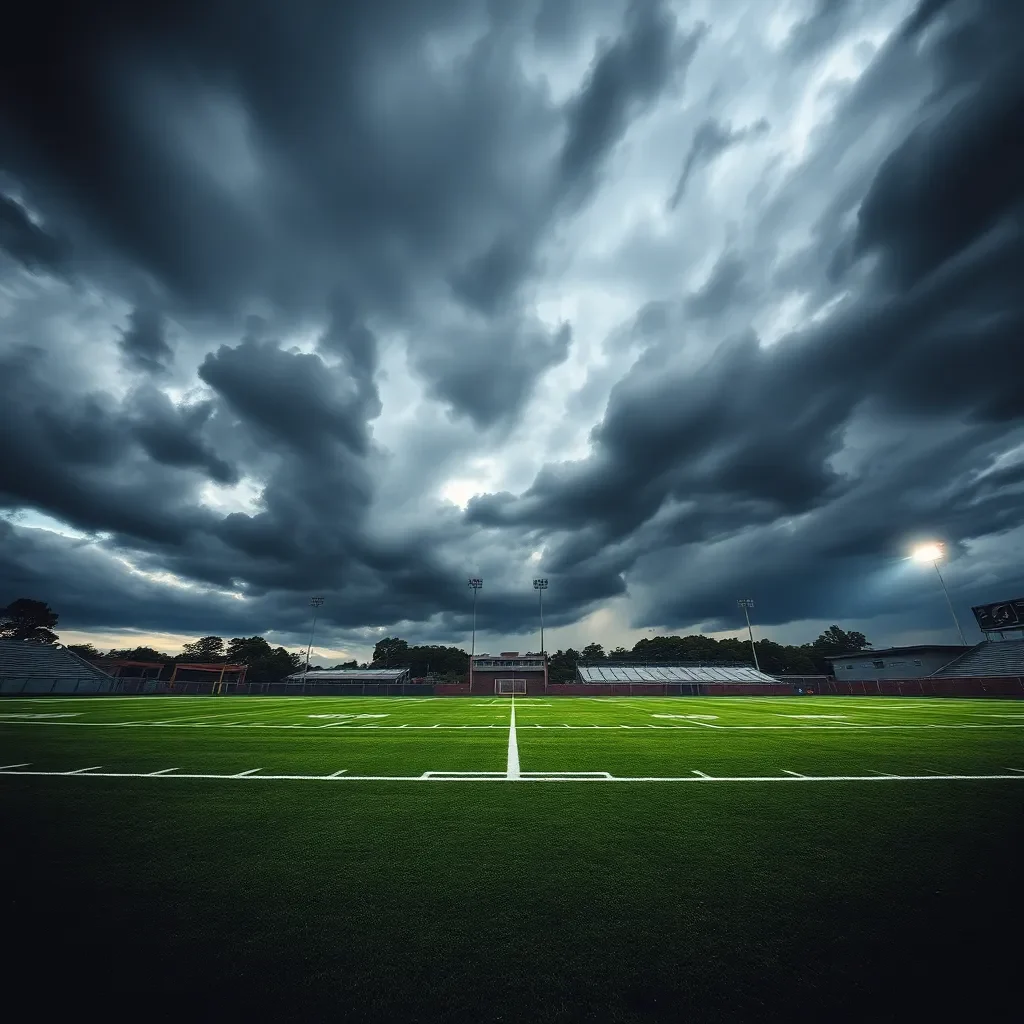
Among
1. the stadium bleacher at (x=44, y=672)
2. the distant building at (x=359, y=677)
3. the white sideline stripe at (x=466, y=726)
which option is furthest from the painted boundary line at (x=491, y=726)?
the distant building at (x=359, y=677)

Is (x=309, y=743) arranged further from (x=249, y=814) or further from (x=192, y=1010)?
(x=192, y=1010)

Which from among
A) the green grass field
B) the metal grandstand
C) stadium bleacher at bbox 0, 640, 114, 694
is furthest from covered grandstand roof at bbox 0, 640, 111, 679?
the metal grandstand

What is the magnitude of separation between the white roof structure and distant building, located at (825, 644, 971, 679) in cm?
1764

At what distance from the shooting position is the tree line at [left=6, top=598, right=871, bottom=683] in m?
105

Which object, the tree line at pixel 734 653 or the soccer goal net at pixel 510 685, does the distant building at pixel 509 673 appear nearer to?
the soccer goal net at pixel 510 685

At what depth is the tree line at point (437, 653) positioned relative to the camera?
104875 mm

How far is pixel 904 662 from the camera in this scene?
71188mm

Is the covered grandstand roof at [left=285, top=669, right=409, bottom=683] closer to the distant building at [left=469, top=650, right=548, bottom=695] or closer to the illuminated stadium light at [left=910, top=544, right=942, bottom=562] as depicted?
the distant building at [left=469, top=650, right=548, bottom=695]

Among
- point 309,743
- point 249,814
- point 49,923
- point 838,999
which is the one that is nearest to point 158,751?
point 309,743

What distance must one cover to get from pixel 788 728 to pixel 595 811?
13489 mm

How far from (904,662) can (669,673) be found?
35401 mm

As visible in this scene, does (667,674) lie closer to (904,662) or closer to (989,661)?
(904,662)

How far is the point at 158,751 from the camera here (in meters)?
10.7

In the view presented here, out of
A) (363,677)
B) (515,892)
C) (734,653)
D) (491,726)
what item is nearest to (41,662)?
(363,677)
